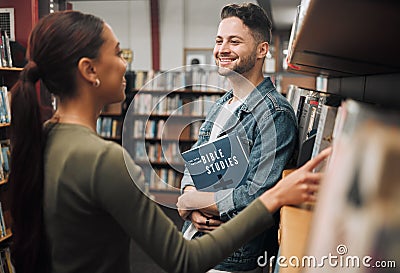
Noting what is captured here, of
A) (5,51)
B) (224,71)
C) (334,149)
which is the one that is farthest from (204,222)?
(5,51)

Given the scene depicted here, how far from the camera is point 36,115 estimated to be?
1002mm

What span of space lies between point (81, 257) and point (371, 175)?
0.81 m

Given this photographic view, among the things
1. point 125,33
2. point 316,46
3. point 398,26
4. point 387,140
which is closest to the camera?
point 387,140

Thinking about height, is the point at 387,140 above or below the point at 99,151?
above

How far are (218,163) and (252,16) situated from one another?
59cm

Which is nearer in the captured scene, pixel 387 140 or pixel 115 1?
pixel 387 140

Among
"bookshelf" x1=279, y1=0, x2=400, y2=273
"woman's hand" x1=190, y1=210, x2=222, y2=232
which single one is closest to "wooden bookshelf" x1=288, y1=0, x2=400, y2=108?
"bookshelf" x1=279, y1=0, x2=400, y2=273

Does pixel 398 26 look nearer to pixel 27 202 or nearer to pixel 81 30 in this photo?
pixel 81 30

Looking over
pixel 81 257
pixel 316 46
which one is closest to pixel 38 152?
pixel 81 257

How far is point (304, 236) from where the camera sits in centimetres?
87

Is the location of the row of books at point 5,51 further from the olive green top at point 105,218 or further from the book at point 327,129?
the book at point 327,129

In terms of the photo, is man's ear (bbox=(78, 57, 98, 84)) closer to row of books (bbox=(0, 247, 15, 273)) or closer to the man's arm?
the man's arm

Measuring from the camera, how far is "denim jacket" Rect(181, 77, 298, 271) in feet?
4.50

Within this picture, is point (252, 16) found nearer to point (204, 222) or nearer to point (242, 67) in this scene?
point (242, 67)
